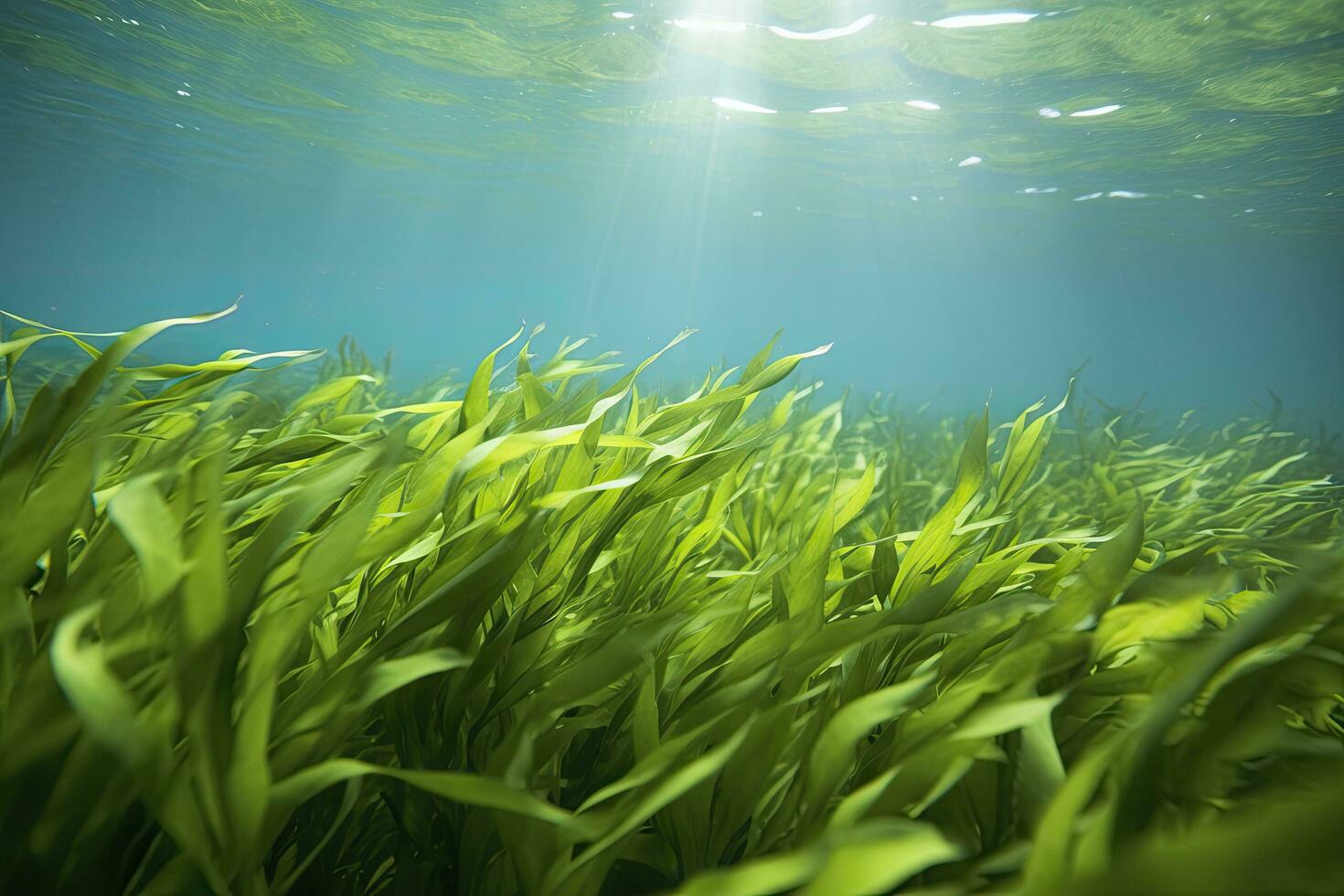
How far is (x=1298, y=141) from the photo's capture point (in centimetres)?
1628

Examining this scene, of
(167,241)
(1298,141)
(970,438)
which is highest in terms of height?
(1298,141)

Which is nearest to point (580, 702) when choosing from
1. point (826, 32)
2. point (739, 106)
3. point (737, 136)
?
point (826, 32)

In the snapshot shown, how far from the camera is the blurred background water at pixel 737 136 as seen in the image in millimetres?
12703

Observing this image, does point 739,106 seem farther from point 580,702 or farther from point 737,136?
point 580,702

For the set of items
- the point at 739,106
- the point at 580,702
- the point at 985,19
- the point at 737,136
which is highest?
the point at 985,19

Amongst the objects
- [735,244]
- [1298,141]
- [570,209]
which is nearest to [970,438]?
[1298,141]

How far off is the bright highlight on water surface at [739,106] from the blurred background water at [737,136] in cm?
10

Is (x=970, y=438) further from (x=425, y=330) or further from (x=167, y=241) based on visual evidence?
(x=425, y=330)

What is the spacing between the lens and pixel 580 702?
2.76 feet

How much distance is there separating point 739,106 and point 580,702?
19.4m

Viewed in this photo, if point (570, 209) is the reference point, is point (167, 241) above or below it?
below

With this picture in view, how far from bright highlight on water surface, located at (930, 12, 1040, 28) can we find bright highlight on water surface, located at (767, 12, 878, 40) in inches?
48.4

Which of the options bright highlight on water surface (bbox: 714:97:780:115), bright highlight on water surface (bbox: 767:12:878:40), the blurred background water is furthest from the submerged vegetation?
bright highlight on water surface (bbox: 714:97:780:115)

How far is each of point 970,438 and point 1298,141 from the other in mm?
21933
